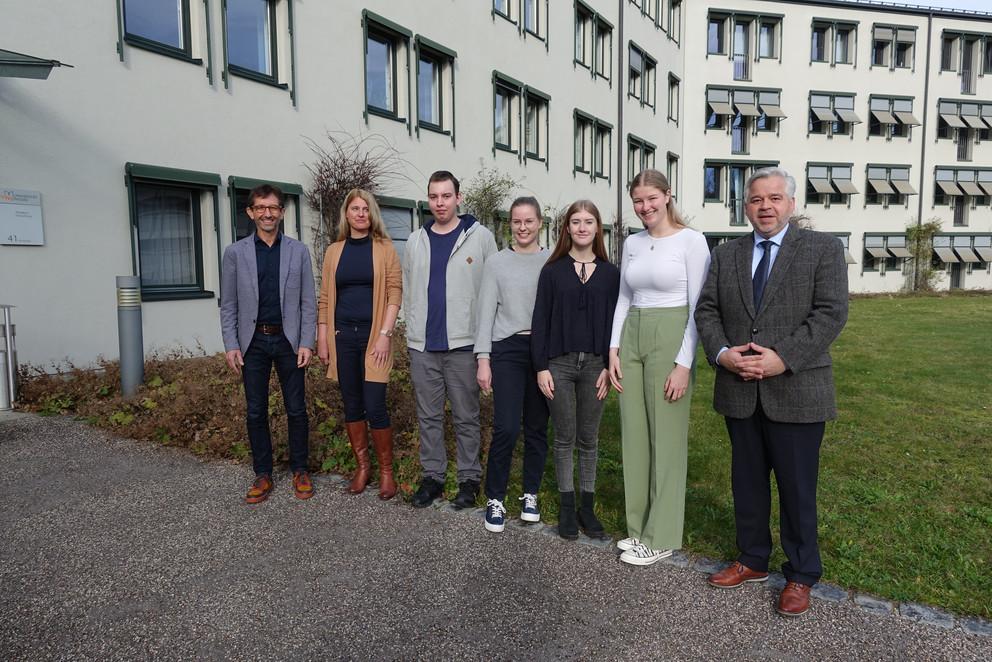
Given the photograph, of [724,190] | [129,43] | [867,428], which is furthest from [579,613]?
[724,190]

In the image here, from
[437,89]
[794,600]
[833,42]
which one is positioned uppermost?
[833,42]

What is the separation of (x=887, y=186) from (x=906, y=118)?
352 centimetres

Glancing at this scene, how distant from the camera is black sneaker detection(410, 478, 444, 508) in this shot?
15.5 feet

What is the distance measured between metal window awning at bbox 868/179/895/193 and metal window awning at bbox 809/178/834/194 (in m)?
2.30

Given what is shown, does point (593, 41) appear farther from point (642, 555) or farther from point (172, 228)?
point (642, 555)

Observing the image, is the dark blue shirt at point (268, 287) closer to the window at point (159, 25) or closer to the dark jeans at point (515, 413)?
the dark jeans at point (515, 413)

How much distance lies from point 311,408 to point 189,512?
6.22 feet

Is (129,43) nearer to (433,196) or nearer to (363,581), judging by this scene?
(433,196)

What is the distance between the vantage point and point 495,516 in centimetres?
433

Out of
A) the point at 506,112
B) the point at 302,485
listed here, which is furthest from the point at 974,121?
the point at 302,485

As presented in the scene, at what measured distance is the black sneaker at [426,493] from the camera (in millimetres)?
4738

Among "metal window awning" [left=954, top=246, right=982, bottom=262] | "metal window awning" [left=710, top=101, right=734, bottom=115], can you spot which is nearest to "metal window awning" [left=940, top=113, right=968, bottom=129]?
"metal window awning" [left=954, top=246, right=982, bottom=262]

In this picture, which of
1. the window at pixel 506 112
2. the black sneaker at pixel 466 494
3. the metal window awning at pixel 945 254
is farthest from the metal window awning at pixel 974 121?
the black sneaker at pixel 466 494

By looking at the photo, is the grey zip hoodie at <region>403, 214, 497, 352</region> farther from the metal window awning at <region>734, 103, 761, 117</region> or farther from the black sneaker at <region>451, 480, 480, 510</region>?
the metal window awning at <region>734, 103, 761, 117</region>
